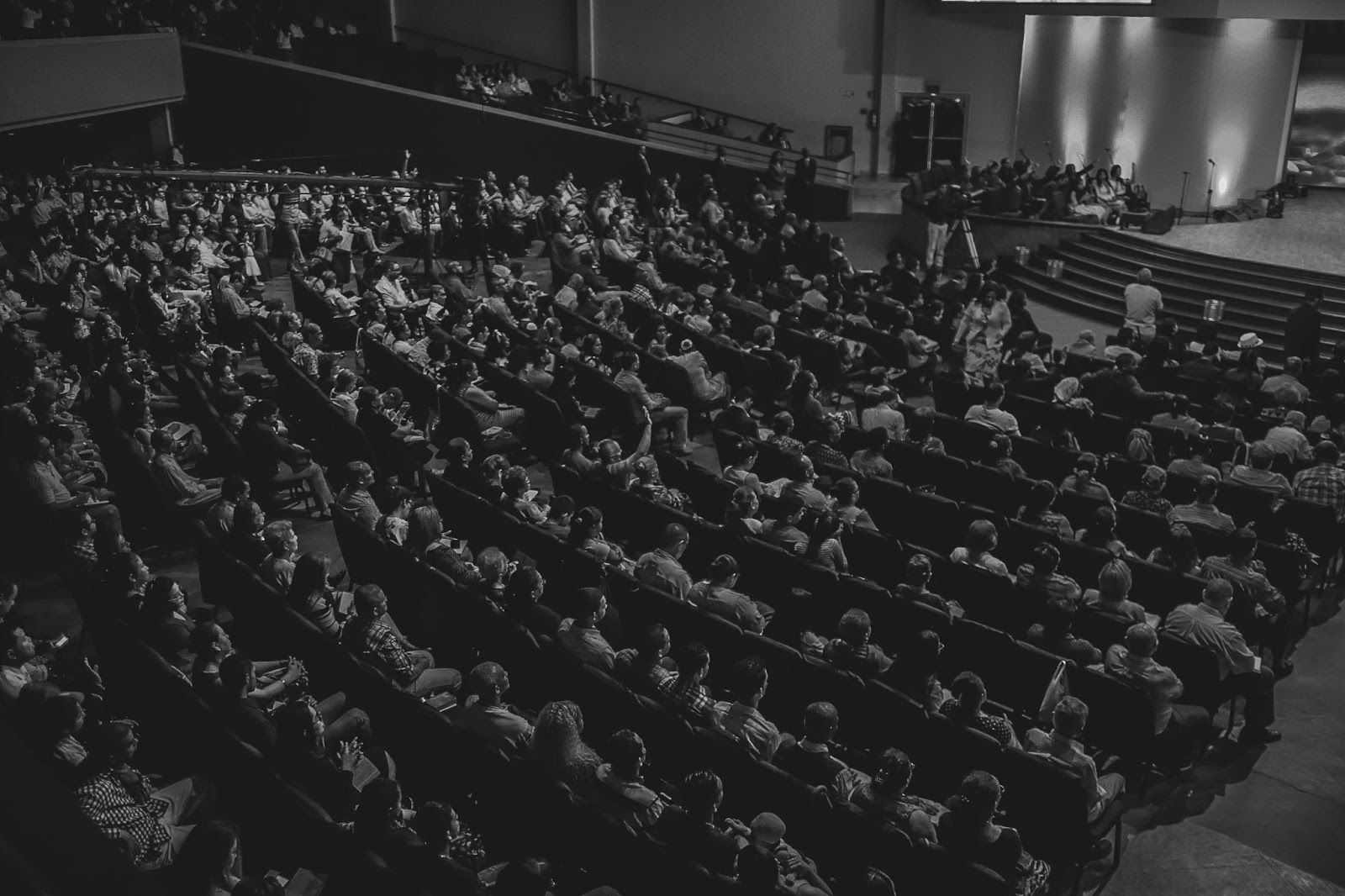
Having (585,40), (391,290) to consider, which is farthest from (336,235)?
(585,40)

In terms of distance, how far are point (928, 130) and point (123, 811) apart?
2031 cm

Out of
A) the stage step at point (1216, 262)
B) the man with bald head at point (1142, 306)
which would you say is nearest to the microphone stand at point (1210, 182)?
the stage step at point (1216, 262)

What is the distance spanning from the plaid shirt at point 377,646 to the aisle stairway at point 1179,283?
1175 centimetres

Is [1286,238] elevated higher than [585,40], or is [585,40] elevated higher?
[585,40]

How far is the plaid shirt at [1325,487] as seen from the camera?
7.72m

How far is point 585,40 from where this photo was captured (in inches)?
896

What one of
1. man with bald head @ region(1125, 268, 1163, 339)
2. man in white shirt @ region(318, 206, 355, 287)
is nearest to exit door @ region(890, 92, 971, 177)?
man with bald head @ region(1125, 268, 1163, 339)

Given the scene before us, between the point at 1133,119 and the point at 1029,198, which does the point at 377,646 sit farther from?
the point at 1133,119

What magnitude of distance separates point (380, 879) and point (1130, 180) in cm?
1973

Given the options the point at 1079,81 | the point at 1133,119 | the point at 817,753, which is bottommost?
the point at 817,753

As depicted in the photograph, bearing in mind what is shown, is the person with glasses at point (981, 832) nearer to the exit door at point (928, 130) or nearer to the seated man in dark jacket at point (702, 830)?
the seated man in dark jacket at point (702, 830)

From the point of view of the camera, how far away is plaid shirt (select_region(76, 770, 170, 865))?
4129 millimetres

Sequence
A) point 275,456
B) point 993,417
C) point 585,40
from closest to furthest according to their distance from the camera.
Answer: point 275,456 < point 993,417 < point 585,40

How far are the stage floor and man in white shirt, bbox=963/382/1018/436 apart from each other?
8.12 meters
